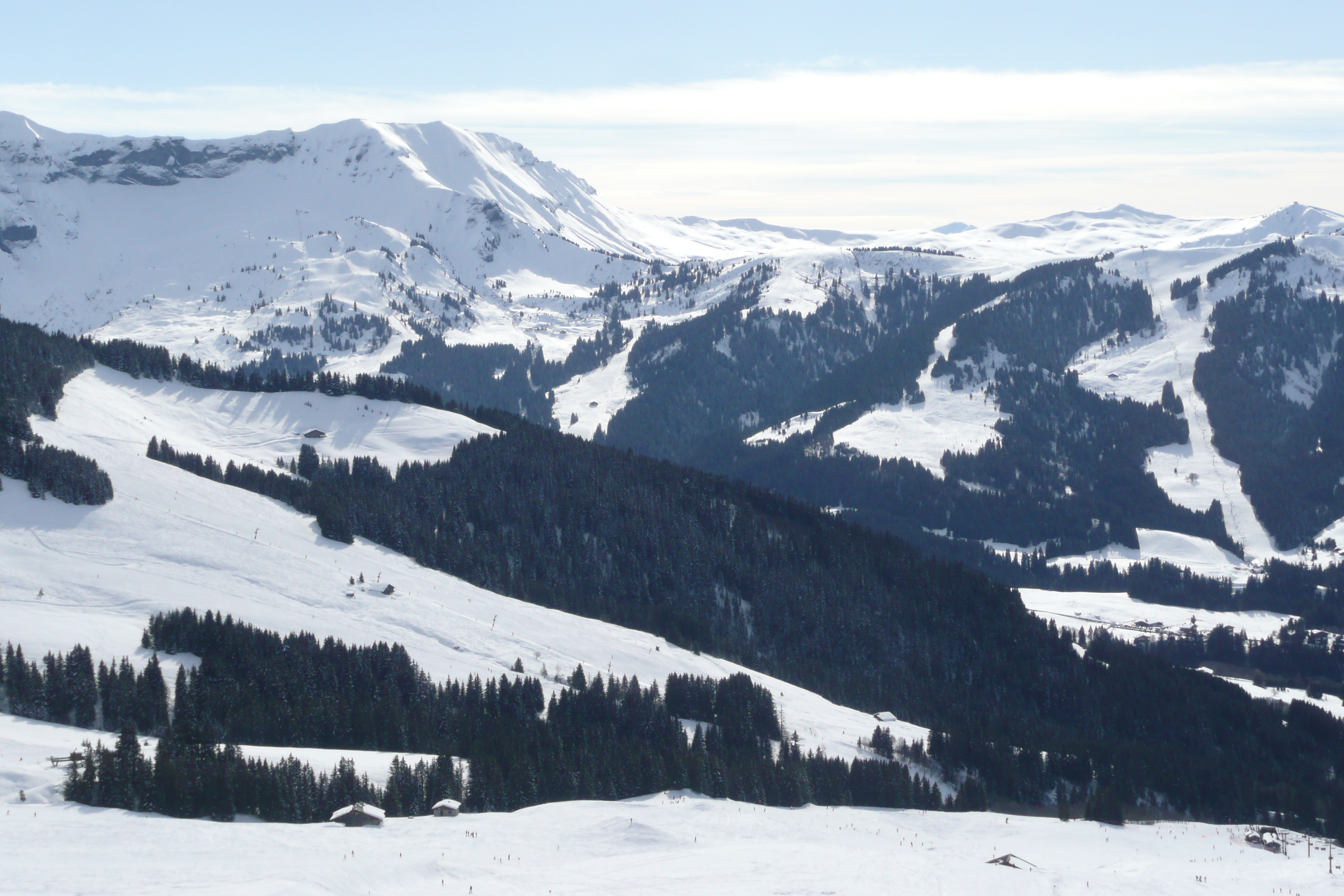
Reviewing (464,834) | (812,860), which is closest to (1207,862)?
(812,860)

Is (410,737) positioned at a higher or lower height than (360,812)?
lower

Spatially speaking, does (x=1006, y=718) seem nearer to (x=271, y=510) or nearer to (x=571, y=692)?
(x=571, y=692)

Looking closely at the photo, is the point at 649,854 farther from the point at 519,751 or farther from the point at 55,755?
the point at 55,755

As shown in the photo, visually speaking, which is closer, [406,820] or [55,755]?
[55,755]

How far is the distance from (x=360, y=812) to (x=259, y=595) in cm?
6281

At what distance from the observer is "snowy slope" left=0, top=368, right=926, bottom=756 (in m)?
132

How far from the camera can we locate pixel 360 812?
88000 millimetres

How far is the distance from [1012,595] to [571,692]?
93973 millimetres

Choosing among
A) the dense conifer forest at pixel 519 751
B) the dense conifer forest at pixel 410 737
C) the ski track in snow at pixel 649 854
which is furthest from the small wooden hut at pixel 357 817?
the dense conifer forest at pixel 410 737

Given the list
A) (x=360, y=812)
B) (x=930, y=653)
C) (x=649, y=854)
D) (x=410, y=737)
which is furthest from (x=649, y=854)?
(x=930, y=653)

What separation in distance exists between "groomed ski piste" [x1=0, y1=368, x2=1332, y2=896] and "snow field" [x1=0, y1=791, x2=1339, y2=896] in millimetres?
251

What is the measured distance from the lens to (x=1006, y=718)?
159625mm

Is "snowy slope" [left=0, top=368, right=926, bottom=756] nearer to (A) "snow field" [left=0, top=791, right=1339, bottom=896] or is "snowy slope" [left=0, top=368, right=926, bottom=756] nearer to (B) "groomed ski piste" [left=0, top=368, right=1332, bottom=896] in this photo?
(B) "groomed ski piste" [left=0, top=368, right=1332, bottom=896]

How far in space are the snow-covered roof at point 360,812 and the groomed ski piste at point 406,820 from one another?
4.42 ft
